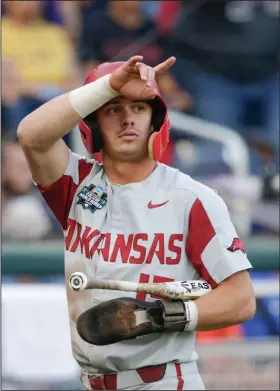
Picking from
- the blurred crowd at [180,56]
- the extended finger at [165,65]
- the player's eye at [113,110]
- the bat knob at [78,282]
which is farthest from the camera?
the blurred crowd at [180,56]

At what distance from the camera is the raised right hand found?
2693 millimetres

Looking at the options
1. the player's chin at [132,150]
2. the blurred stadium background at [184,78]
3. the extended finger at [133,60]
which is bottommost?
the player's chin at [132,150]

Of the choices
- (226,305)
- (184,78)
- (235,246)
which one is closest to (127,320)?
(226,305)

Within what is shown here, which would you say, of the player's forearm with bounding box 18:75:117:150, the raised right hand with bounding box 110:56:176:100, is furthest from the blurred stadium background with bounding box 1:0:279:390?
the raised right hand with bounding box 110:56:176:100

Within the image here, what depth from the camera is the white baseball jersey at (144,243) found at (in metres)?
2.95

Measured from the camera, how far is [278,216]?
6.65 metres

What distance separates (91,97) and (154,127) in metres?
0.27

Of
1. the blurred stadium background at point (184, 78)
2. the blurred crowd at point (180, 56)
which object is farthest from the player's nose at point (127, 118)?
the blurred crowd at point (180, 56)

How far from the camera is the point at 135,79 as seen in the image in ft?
9.07

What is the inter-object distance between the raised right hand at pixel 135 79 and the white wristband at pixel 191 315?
2.12 feet

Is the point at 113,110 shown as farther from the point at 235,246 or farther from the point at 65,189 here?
the point at 235,246

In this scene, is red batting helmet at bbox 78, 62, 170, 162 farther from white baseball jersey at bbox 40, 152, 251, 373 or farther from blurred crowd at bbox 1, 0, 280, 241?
blurred crowd at bbox 1, 0, 280, 241

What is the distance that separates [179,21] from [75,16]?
85 cm

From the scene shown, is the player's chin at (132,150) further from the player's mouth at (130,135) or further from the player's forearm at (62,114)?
the player's forearm at (62,114)
